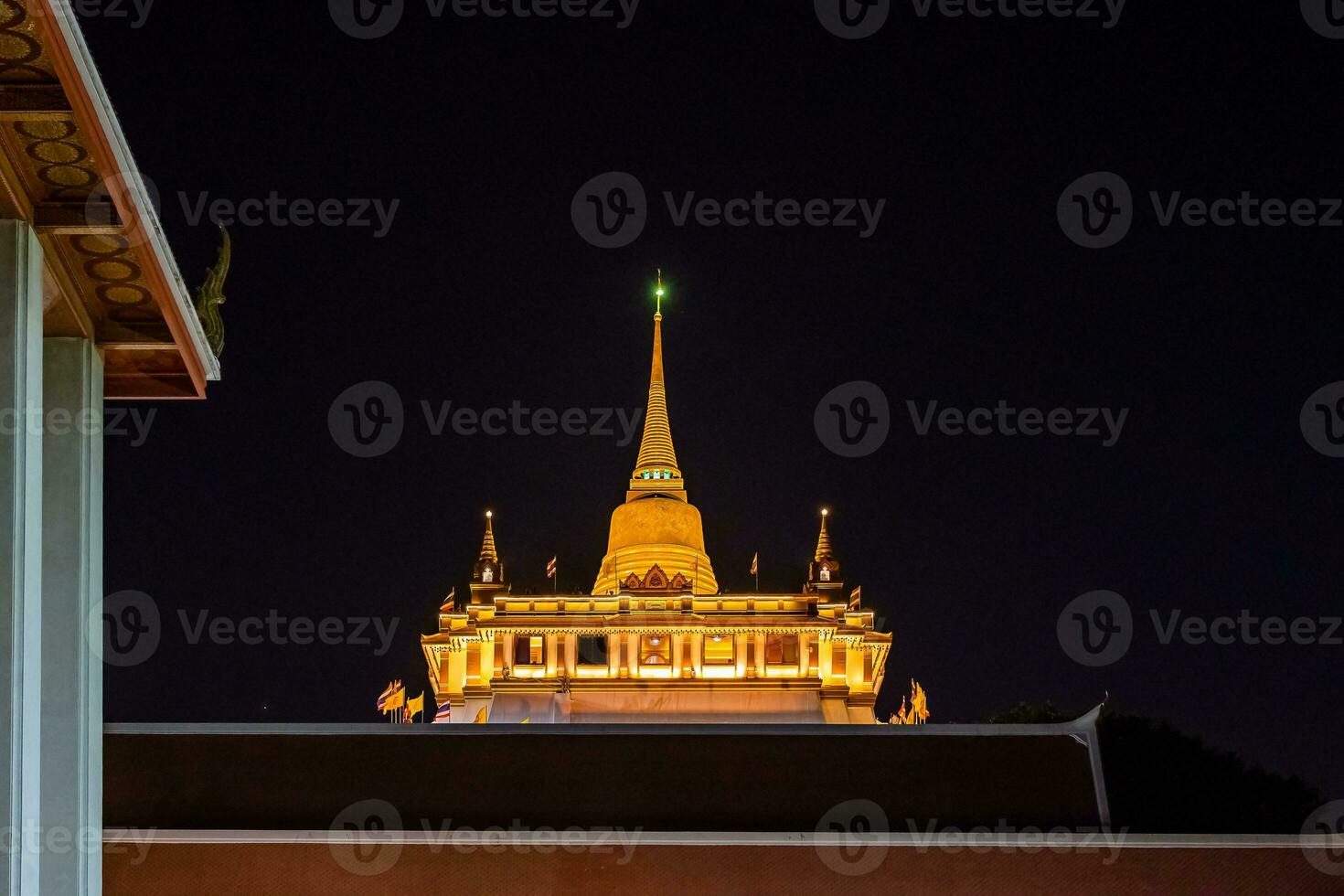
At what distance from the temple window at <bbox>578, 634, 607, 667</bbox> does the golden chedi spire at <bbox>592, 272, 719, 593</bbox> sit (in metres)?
1.87

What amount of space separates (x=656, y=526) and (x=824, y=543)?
6250 millimetres

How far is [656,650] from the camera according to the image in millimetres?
48344

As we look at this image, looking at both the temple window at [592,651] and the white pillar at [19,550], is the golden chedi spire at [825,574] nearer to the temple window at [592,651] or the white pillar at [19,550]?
the temple window at [592,651]

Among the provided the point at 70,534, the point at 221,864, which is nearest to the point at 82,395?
the point at 70,534

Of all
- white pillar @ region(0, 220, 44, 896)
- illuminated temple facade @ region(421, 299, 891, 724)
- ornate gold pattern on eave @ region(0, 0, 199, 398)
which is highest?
ornate gold pattern on eave @ region(0, 0, 199, 398)

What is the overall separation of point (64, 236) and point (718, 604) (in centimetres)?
3827

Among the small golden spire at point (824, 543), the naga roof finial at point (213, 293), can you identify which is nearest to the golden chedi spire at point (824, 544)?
the small golden spire at point (824, 543)

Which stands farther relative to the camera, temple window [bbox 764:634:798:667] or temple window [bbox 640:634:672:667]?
temple window [bbox 764:634:798:667]

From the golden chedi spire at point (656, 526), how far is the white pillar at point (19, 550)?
41.5m

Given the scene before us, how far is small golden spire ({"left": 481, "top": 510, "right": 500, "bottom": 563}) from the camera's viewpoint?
51656mm

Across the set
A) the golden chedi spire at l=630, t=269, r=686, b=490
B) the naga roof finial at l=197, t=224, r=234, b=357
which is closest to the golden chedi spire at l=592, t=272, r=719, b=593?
the golden chedi spire at l=630, t=269, r=686, b=490

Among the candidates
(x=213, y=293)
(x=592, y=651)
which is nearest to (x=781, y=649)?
(x=592, y=651)

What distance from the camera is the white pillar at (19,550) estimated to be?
9531 millimetres

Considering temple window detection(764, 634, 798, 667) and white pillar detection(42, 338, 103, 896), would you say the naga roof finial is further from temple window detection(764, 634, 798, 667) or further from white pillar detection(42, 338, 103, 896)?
temple window detection(764, 634, 798, 667)
